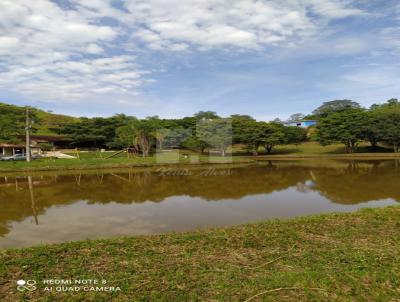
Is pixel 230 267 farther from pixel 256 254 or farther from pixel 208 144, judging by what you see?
pixel 208 144

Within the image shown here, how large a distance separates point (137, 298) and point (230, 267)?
1.53 m

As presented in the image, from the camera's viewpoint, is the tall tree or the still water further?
the tall tree

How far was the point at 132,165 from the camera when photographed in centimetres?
2605

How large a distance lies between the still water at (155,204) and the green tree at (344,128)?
25.4 metres

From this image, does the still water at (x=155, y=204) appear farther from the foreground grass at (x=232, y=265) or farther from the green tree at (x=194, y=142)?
the green tree at (x=194, y=142)

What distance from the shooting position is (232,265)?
15.0 ft

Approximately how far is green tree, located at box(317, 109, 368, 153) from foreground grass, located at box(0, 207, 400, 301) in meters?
36.3

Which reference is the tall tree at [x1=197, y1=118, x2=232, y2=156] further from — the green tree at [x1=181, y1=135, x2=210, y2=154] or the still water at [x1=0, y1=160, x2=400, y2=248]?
the still water at [x1=0, y1=160, x2=400, y2=248]

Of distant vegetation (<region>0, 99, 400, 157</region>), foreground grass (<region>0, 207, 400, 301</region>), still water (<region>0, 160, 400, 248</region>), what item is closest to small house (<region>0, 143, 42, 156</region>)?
distant vegetation (<region>0, 99, 400, 157</region>)

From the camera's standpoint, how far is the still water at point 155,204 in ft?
25.9

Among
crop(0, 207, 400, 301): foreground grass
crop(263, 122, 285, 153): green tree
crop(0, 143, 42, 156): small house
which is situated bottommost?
crop(0, 207, 400, 301): foreground grass

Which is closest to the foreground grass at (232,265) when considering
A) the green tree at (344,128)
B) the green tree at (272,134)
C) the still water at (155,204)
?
the still water at (155,204)

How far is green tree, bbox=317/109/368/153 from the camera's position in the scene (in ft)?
128

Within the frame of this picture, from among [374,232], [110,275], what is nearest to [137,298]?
[110,275]
